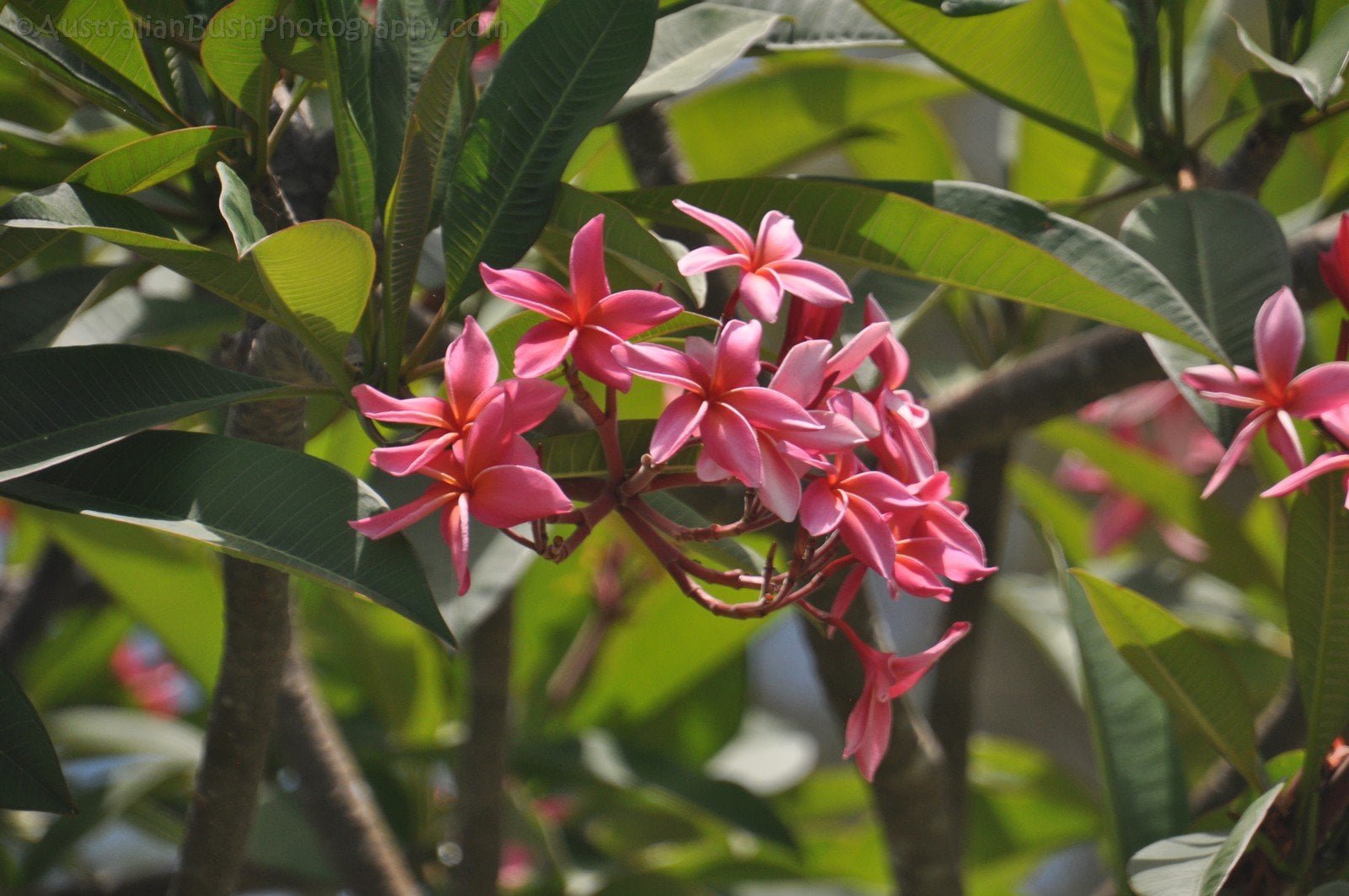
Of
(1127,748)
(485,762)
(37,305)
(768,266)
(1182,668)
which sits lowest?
(485,762)

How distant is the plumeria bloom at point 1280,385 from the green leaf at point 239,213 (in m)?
0.41

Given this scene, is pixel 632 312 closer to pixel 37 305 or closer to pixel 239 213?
pixel 239 213

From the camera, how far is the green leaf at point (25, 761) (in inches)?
20.0

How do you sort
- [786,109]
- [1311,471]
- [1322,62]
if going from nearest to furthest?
[1311,471] → [1322,62] → [786,109]

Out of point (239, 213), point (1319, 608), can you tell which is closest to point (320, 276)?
point (239, 213)

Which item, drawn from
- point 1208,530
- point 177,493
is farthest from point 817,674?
point 1208,530

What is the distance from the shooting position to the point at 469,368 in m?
0.46

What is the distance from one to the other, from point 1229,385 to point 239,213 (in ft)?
1.43

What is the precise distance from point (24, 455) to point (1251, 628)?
45.7 inches

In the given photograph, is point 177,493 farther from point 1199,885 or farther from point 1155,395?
point 1155,395

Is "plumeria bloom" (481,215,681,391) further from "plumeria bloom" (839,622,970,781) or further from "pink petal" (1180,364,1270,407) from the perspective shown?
"pink petal" (1180,364,1270,407)

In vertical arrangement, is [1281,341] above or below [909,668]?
above

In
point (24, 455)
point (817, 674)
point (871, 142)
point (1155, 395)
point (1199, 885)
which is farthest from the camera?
point (1155, 395)

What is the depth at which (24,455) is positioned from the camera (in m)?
0.47
